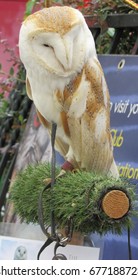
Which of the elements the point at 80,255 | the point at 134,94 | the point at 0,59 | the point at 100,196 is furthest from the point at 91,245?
the point at 0,59

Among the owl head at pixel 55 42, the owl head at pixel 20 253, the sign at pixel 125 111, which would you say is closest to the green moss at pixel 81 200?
the owl head at pixel 55 42

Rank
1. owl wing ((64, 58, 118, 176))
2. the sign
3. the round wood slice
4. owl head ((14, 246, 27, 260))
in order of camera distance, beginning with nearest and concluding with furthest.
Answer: the round wood slice < owl wing ((64, 58, 118, 176)) < owl head ((14, 246, 27, 260)) < the sign

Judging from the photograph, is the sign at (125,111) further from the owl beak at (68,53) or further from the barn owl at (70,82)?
the owl beak at (68,53)

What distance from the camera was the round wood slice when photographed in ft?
6.40

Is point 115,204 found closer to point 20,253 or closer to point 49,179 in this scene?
point 49,179

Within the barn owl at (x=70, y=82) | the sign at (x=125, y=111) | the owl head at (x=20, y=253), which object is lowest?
the owl head at (x=20, y=253)

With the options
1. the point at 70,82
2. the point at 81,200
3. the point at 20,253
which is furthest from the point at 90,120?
the point at 20,253

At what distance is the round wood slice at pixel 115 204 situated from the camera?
1952 millimetres

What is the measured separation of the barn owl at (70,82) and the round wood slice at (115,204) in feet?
0.73

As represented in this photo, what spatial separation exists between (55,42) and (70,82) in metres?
0.12

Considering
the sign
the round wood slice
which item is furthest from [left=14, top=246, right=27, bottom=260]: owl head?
the round wood slice

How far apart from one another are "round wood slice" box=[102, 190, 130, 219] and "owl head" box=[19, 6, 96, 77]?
314 millimetres

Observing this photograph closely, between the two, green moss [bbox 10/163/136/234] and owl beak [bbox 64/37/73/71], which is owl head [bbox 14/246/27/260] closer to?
green moss [bbox 10/163/136/234]

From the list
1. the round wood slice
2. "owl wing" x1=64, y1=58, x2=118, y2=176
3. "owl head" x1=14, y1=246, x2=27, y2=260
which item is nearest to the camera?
the round wood slice
